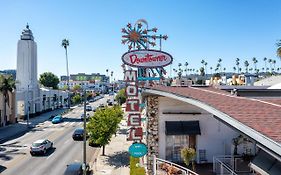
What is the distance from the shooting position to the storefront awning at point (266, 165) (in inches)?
345

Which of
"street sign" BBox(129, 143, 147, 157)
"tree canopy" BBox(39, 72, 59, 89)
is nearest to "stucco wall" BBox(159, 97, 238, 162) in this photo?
"street sign" BBox(129, 143, 147, 157)

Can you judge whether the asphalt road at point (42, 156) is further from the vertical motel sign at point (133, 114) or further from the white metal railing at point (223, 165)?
the white metal railing at point (223, 165)

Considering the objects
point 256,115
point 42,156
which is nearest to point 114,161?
point 42,156

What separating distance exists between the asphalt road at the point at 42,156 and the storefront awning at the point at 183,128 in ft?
55.8

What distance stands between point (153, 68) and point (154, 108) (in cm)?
369

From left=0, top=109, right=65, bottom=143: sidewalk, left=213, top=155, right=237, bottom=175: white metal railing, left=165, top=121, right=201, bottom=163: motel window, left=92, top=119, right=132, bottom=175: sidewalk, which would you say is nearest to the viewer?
left=213, top=155, right=237, bottom=175: white metal railing

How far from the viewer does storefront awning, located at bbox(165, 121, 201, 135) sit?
66.7 ft

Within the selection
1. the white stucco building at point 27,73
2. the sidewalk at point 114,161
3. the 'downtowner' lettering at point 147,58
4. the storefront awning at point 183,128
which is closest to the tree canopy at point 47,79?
the white stucco building at point 27,73

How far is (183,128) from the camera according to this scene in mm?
20500

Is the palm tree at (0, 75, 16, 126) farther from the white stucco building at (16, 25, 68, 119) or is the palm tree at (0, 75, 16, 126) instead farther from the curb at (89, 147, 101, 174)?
the curb at (89, 147, 101, 174)

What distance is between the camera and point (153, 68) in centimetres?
2436

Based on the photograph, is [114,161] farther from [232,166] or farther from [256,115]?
[256,115]

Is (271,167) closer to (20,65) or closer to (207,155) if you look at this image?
(207,155)

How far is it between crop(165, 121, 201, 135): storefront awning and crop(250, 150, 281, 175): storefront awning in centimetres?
1027
